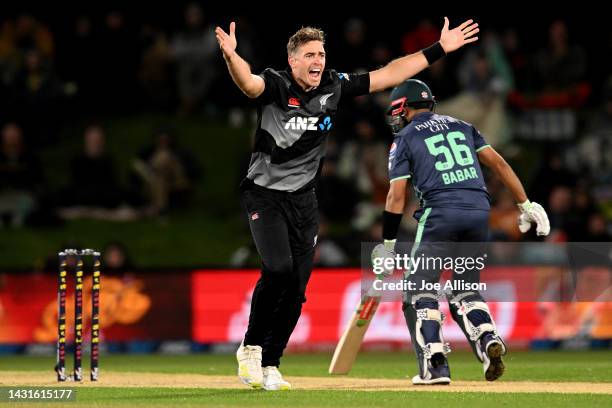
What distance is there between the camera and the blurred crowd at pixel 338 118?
59.2 feet

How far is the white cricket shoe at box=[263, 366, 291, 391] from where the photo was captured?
9555 millimetres

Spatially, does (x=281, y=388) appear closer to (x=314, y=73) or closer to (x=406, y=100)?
(x=314, y=73)

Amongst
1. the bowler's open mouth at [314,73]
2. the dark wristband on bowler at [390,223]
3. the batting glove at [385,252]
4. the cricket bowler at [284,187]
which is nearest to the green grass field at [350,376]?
the cricket bowler at [284,187]

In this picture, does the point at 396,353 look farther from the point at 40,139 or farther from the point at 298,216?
the point at 40,139

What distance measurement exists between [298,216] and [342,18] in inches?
498

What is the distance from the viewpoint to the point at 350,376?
11141mm

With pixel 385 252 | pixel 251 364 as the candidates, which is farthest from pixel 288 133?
pixel 251 364

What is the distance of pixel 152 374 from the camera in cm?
1153

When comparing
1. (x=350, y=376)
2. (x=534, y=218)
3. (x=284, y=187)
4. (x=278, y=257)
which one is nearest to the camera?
(x=278, y=257)

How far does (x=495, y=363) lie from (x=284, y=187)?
196cm

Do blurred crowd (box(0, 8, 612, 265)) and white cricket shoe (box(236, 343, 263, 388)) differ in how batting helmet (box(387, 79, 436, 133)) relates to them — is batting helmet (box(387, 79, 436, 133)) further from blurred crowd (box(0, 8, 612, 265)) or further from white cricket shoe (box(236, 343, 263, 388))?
blurred crowd (box(0, 8, 612, 265))

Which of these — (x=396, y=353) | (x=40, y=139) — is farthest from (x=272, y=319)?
(x=40, y=139)

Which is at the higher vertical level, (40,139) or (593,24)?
(593,24)

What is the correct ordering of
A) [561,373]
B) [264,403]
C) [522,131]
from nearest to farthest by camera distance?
[264,403] < [561,373] < [522,131]
